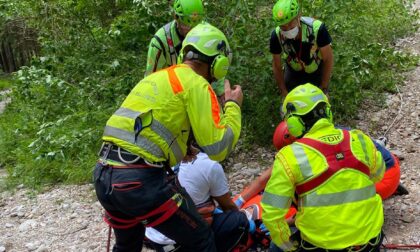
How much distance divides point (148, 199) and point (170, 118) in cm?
48

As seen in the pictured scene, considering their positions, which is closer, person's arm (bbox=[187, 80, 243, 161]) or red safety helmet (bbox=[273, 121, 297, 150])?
person's arm (bbox=[187, 80, 243, 161])

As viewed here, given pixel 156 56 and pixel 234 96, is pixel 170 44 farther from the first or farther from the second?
pixel 234 96

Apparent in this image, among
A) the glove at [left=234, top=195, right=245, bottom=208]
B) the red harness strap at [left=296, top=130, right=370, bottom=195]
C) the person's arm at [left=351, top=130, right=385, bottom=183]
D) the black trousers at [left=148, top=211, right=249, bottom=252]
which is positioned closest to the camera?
the red harness strap at [left=296, top=130, right=370, bottom=195]

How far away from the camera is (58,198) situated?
5410 mm

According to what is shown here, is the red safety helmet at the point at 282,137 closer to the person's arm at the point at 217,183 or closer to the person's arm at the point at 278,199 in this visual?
the person's arm at the point at 217,183

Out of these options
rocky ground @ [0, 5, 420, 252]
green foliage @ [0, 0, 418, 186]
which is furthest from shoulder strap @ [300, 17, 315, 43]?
rocky ground @ [0, 5, 420, 252]

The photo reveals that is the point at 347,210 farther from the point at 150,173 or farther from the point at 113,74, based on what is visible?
the point at 113,74

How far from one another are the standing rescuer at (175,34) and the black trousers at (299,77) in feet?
4.08

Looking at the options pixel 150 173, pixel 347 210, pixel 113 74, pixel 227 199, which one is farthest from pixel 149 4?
pixel 347 210

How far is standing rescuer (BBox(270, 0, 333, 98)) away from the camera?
Answer: 445cm

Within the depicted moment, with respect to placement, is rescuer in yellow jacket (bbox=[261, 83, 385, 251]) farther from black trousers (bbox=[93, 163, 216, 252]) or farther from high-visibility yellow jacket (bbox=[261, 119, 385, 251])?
black trousers (bbox=[93, 163, 216, 252])

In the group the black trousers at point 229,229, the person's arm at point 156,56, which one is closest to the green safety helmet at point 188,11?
the person's arm at point 156,56

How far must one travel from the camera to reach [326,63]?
4652 millimetres

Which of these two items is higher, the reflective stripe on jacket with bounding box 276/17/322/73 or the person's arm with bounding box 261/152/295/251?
the reflective stripe on jacket with bounding box 276/17/322/73
